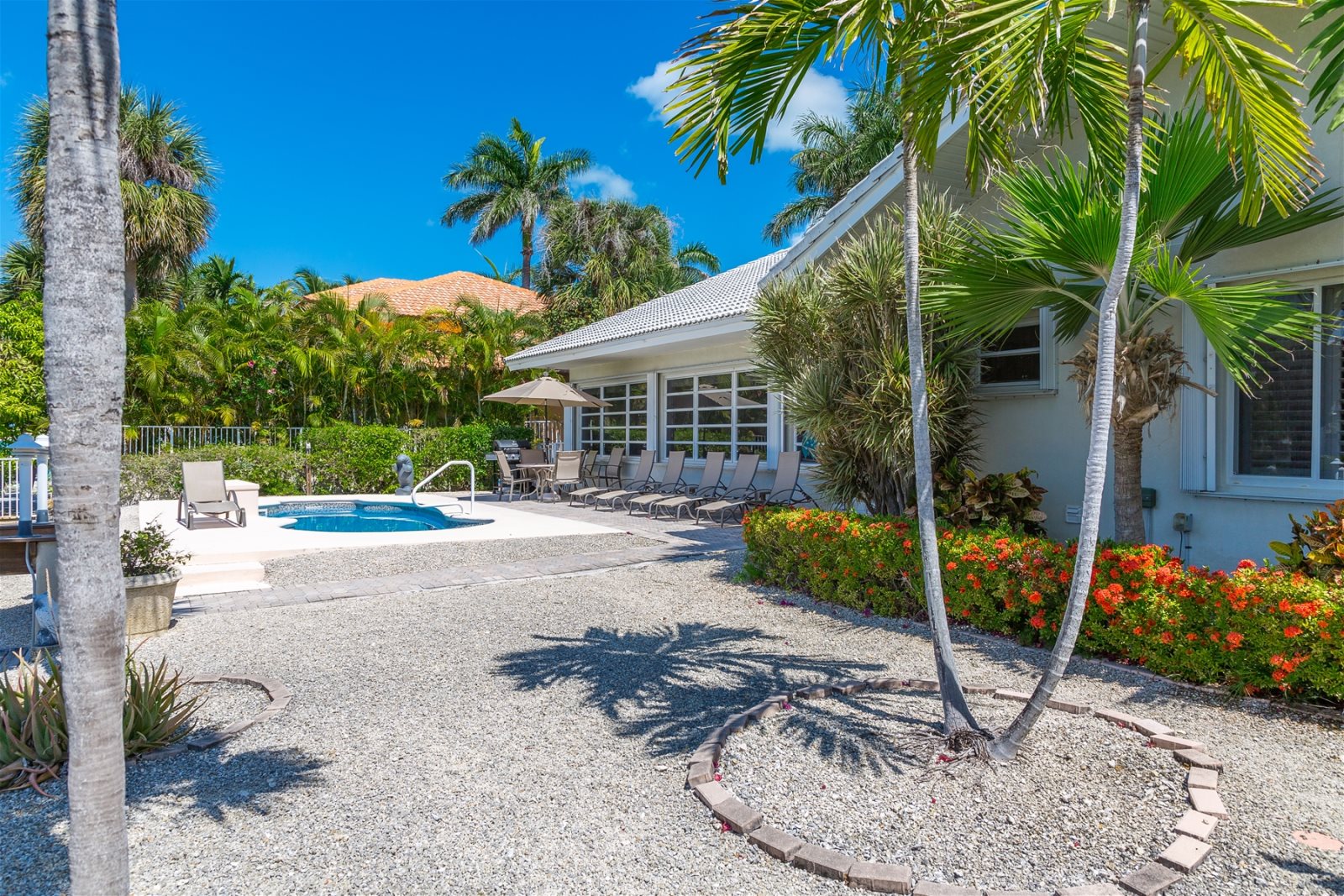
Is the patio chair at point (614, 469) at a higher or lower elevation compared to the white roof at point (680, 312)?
lower

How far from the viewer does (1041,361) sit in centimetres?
834

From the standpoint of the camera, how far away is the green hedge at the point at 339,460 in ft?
56.6

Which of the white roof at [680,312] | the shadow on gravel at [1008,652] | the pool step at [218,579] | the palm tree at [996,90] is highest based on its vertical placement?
the white roof at [680,312]

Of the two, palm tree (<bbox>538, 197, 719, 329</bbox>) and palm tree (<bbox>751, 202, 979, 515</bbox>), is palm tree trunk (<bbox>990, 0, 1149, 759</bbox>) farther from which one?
palm tree (<bbox>538, 197, 719, 329</bbox>)

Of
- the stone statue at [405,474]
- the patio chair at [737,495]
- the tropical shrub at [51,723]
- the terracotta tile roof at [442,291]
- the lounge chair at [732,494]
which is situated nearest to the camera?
the tropical shrub at [51,723]

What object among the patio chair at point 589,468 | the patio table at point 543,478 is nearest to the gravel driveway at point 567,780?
the patio table at point 543,478

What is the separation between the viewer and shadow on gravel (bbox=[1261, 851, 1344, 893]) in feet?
9.17

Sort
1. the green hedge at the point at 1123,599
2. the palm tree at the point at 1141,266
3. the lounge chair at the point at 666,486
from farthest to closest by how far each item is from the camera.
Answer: the lounge chair at the point at 666,486 → the palm tree at the point at 1141,266 → the green hedge at the point at 1123,599

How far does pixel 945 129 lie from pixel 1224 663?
545 centimetres

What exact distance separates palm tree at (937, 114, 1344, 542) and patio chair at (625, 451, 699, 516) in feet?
30.3

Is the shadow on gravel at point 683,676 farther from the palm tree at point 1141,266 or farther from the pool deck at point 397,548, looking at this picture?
the pool deck at point 397,548

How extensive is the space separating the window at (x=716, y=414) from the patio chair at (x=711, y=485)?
1.31ft

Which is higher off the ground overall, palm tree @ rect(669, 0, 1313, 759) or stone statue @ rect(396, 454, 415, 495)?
palm tree @ rect(669, 0, 1313, 759)

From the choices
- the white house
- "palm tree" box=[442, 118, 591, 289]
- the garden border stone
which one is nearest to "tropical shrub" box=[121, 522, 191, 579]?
the garden border stone
